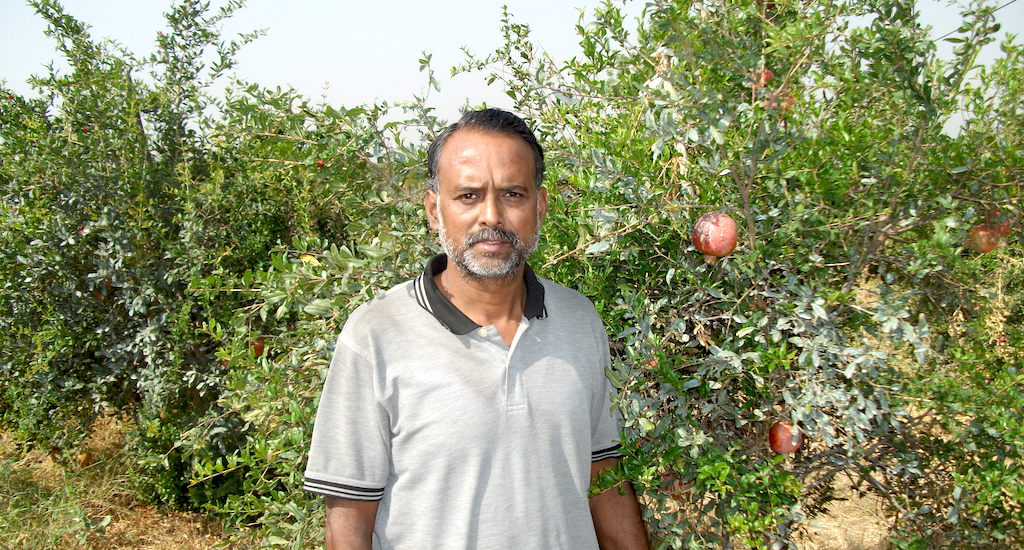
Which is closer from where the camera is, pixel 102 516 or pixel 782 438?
pixel 782 438

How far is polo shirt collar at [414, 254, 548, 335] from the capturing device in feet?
5.26

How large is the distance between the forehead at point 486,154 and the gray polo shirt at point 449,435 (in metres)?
0.32

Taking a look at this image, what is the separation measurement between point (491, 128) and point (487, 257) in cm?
31

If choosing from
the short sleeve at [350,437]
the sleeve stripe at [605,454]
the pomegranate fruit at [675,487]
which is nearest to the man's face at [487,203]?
the short sleeve at [350,437]

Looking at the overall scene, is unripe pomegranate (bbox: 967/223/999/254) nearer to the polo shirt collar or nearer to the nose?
the polo shirt collar

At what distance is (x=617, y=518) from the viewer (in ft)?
5.90

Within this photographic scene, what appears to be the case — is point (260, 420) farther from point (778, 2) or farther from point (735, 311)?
point (778, 2)

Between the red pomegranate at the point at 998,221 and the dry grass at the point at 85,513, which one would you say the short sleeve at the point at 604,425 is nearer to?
the red pomegranate at the point at 998,221

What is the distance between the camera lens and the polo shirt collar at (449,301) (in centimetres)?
160

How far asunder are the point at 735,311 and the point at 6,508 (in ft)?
16.2

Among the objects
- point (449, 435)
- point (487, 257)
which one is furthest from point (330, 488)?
point (487, 257)

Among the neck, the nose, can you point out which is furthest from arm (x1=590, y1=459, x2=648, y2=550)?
the nose

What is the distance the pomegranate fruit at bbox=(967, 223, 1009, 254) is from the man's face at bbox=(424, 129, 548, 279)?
1.19m

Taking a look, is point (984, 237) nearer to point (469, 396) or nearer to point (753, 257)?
point (753, 257)
